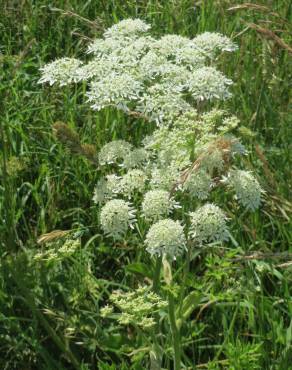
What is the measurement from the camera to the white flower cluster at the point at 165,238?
8.04ft

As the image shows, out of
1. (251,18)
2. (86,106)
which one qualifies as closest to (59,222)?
(86,106)

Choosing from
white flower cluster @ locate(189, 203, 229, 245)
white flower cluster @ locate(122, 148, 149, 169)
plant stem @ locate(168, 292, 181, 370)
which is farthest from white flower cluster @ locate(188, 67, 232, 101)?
plant stem @ locate(168, 292, 181, 370)

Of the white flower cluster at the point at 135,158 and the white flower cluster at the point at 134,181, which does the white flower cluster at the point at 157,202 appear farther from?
the white flower cluster at the point at 135,158

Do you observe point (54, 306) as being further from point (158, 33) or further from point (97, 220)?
point (158, 33)

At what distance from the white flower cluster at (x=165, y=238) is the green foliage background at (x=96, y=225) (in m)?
0.16

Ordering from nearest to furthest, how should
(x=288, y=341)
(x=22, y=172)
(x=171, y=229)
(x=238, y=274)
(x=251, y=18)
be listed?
(x=171, y=229), (x=288, y=341), (x=238, y=274), (x=22, y=172), (x=251, y=18)

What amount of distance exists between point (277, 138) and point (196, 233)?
4.71 feet

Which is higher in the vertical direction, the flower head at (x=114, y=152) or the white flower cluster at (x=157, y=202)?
the flower head at (x=114, y=152)

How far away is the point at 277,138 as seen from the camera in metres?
3.78

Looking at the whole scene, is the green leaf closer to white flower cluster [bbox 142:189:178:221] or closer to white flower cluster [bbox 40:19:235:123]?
white flower cluster [bbox 142:189:178:221]

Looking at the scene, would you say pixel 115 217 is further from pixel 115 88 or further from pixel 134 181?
pixel 115 88

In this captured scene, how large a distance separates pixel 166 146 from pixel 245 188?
0.39m

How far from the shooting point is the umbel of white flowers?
2.51 metres

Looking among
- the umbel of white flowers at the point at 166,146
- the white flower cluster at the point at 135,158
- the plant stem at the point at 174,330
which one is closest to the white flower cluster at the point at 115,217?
the umbel of white flowers at the point at 166,146
